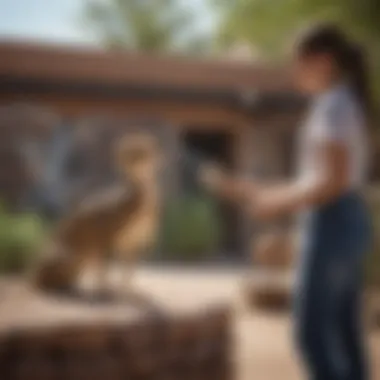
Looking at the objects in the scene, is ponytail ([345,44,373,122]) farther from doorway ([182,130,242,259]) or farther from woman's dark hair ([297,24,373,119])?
doorway ([182,130,242,259])

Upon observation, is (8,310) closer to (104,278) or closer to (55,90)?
(104,278)

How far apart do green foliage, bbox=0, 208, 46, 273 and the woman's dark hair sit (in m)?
0.69

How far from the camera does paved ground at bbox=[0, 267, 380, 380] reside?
186 cm

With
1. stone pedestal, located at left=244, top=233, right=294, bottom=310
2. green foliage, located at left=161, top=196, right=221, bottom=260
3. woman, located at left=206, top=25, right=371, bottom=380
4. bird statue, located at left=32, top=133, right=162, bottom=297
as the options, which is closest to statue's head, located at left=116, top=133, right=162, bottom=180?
bird statue, located at left=32, top=133, right=162, bottom=297

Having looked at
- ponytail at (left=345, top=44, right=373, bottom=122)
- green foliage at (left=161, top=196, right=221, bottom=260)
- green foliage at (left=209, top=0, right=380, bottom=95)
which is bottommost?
ponytail at (left=345, top=44, right=373, bottom=122)

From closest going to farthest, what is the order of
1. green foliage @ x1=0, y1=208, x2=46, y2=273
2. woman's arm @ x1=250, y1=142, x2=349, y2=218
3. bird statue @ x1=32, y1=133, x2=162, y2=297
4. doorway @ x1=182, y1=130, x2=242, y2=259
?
woman's arm @ x1=250, y1=142, x2=349, y2=218
bird statue @ x1=32, y1=133, x2=162, y2=297
green foliage @ x1=0, y1=208, x2=46, y2=273
doorway @ x1=182, y1=130, x2=242, y2=259

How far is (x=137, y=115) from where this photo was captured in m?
2.40

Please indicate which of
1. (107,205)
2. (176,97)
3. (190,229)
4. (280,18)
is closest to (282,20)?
(280,18)

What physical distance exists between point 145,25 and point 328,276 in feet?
3.29

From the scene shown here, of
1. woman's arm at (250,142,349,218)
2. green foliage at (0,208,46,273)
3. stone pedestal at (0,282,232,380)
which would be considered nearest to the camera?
woman's arm at (250,142,349,218)

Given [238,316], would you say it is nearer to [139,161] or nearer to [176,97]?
[176,97]

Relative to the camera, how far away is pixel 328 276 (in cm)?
138

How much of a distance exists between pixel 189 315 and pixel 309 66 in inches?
19.8

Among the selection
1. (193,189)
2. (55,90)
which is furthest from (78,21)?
(193,189)
